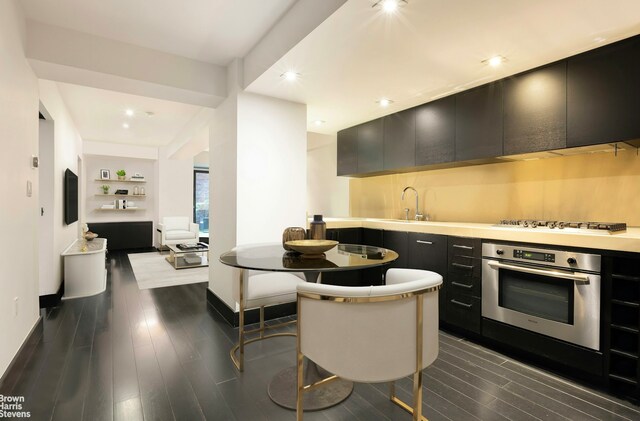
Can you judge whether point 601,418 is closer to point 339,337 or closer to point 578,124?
point 339,337

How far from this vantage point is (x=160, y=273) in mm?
5066

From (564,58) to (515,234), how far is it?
1346 millimetres

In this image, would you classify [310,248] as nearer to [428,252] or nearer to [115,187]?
[428,252]

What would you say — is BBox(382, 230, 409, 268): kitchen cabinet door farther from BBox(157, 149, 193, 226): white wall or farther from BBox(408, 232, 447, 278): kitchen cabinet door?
BBox(157, 149, 193, 226): white wall

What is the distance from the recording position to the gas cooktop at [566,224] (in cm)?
209

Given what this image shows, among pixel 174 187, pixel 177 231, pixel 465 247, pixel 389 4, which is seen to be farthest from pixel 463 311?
pixel 174 187

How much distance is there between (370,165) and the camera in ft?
13.1

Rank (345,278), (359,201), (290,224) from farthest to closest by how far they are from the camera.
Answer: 1. (359,201)
2. (345,278)
3. (290,224)

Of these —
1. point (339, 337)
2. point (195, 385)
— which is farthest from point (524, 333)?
point (195, 385)

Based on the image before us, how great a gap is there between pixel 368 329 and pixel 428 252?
1.91 meters

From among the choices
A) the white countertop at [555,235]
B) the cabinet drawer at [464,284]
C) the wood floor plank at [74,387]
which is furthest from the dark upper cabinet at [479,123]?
the wood floor plank at [74,387]

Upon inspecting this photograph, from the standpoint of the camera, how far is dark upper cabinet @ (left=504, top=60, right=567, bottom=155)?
234cm

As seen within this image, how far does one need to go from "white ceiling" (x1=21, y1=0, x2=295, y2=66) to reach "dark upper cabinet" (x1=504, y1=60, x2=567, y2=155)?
1924 mm

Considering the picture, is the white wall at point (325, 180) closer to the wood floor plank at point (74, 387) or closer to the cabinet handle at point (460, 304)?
the cabinet handle at point (460, 304)
